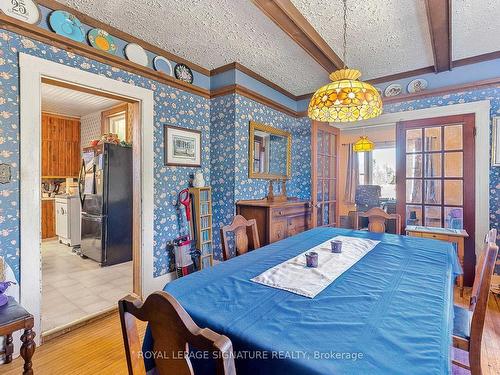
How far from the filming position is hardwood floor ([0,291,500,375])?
1.73 m

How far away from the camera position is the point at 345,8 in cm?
204

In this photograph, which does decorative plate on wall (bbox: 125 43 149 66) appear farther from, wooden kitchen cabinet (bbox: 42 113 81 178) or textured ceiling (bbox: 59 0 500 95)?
wooden kitchen cabinet (bbox: 42 113 81 178)

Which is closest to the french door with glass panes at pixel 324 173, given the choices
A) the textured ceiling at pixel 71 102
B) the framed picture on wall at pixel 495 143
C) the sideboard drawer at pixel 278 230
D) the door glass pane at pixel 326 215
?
the door glass pane at pixel 326 215

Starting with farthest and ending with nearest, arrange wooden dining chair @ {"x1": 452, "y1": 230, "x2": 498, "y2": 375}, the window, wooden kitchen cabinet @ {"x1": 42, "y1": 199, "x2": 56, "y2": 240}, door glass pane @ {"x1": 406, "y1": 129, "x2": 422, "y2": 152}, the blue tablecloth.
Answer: the window → wooden kitchen cabinet @ {"x1": 42, "y1": 199, "x2": 56, "y2": 240} → door glass pane @ {"x1": 406, "y1": 129, "x2": 422, "y2": 152} → wooden dining chair @ {"x1": 452, "y1": 230, "x2": 498, "y2": 375} → the blue tablecloth

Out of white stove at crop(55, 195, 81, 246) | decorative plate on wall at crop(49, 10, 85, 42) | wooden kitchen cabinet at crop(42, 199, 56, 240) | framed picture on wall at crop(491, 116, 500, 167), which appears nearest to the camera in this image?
decorative plate on wall at crop(49, 10, 85, 42)

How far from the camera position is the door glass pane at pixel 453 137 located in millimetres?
3111

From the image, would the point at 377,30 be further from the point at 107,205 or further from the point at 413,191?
the point at 107,205

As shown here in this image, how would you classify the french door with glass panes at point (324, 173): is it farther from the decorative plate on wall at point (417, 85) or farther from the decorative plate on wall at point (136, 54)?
the decorative plate on wall at point (136, 54)

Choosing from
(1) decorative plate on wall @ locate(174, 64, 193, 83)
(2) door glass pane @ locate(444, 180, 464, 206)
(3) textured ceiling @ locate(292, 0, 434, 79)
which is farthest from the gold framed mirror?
(2) door glass pane @ locate(444, 180, 464, 206)

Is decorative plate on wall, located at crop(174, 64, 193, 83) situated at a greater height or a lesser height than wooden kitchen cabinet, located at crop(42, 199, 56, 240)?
greater

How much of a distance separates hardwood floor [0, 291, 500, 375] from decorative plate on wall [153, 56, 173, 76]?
251 cm

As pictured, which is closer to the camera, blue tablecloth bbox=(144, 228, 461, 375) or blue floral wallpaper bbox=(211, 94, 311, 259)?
blue tablecloth bbox=(144, 228, 461, 375)

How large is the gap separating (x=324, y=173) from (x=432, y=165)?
134 centimetres

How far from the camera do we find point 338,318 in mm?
964
